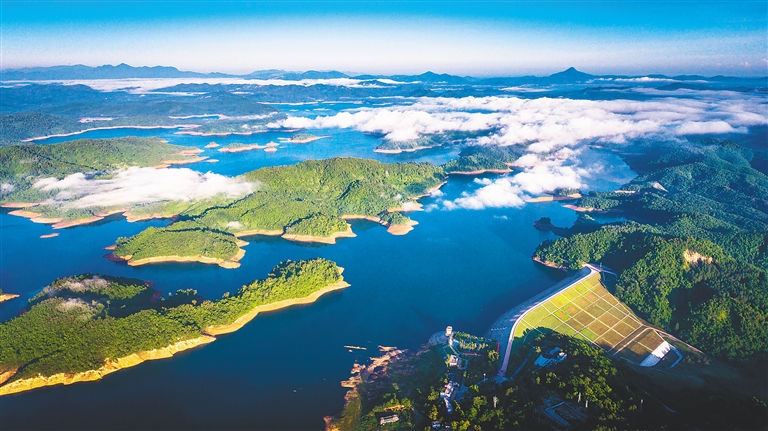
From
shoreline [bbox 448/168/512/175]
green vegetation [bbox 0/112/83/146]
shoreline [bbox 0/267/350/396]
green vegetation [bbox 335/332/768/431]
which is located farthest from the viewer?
green vegetation [bbox 0/112/83/146]

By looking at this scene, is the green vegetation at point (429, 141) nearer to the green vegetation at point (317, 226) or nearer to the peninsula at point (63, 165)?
the peninsula at point (63, 165)

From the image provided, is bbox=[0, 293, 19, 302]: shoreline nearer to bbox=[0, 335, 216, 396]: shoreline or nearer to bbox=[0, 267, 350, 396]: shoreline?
bbox=[0, 267, 350, 396]: shoreline

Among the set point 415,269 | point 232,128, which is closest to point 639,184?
point 415,269

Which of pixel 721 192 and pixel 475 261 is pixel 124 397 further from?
pixel 721 192

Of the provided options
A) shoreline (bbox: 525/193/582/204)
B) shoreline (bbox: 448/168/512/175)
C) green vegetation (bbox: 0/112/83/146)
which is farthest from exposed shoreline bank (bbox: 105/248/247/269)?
green vegetation (bbox: 0/112/83/146)

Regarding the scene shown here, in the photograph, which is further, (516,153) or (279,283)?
(516,153)

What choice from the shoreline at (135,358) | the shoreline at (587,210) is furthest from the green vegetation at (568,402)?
the shoreline at (587,210)

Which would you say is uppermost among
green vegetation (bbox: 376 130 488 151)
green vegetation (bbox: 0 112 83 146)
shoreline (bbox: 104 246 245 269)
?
green vegetation (bbox: 0 112 83 146)
